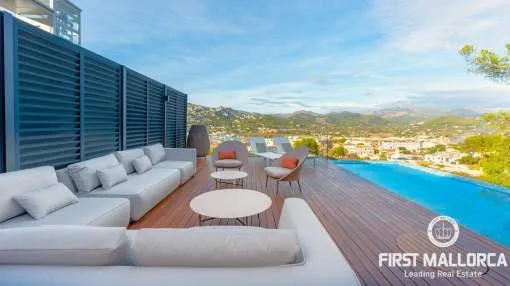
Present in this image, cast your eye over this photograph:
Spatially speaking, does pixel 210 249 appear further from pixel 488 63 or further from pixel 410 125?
pixel 488 63

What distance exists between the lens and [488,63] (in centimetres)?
741

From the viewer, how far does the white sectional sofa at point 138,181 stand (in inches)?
118

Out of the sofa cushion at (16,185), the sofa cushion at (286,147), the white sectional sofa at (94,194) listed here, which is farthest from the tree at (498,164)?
the sofa cushion at (16,185)

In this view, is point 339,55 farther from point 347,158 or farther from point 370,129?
point 347,158

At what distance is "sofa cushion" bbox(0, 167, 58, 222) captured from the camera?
2.06m

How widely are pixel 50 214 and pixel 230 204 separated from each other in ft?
5.27

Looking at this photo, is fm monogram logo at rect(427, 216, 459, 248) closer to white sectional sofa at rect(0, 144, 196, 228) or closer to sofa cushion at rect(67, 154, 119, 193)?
white sectional sofa at rect(0, 144, 196, 228)

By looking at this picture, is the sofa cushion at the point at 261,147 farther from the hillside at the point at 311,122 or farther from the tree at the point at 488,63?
the tree at the point at 488,63

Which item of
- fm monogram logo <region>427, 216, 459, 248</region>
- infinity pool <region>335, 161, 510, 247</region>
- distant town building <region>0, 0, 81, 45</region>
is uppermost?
distant town building <region>0, 0, 81, 45</region>

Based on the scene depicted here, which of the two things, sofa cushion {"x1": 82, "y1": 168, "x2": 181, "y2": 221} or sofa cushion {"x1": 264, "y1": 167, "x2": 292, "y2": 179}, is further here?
sofa cushion {"x1": 264, "y1": 167, "x2": 292, "y2": 179}

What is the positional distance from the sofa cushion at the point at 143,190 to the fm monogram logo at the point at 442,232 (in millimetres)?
3341

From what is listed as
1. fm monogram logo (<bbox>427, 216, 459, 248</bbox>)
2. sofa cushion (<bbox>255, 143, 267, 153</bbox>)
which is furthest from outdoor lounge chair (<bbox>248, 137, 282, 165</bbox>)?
fm monogram logo (<bbox>427, 216, 459, 248</bbox>)

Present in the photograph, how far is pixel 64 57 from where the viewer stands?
3271 millimetres

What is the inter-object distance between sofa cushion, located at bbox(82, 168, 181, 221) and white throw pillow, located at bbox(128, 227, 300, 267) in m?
2.17
